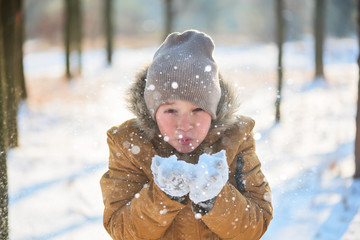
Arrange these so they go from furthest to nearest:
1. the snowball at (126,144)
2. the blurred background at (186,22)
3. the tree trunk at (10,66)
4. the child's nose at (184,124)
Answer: the blurred background at (186,22) < the tree trunk at (10,66) < the snowball at (126,144) < the child's nose at (184,124)

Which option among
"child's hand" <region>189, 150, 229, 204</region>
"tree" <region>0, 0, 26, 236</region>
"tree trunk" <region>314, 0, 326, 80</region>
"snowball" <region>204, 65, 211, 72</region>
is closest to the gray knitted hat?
"snowball" <region>204, 65, 211, 72</region>

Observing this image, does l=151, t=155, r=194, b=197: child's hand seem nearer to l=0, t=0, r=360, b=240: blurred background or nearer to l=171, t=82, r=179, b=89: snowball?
l=171, t=82, r=179, b=89: snowball

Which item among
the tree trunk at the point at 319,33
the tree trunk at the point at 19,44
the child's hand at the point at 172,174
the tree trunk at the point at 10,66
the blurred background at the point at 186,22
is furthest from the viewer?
the blurred background at the point at 186,22

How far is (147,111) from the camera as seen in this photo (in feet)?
6.80

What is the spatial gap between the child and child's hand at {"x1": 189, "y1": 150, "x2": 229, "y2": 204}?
3.0 inches

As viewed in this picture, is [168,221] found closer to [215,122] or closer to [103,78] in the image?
[215,122]

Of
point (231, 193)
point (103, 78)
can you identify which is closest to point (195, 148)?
point (231, 193)

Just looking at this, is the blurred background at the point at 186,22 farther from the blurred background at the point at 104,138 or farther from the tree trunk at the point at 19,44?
the tree trunk at the point at 19,44

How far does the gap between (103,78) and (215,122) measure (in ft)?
45.7

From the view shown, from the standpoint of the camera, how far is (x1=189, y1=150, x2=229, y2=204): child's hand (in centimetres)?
157

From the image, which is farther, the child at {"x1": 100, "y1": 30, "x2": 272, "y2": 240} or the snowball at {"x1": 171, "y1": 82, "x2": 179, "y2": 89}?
the snowball at {"x1": 171, "y1": 82, "x2": 179, "y2": 89}

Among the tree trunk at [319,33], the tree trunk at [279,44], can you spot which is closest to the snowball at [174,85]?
the tree trunk at [279,44]

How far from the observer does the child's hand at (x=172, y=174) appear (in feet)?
5.04

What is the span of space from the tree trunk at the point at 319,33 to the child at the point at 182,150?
1211 cm
